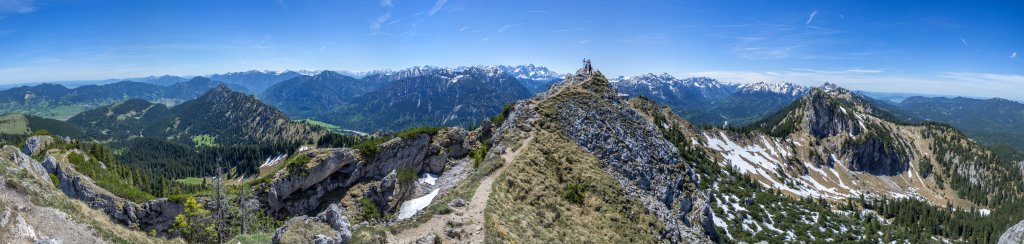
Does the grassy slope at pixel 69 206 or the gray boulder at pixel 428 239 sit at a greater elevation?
the grassy slope at pixel 69 206

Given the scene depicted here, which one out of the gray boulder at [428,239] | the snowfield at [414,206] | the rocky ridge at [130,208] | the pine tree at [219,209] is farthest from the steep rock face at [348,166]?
the gray boulder at [428,239]

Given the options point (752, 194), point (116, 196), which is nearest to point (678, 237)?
point (116, 196)

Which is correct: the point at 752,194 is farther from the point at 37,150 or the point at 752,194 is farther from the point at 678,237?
the point at 37,150

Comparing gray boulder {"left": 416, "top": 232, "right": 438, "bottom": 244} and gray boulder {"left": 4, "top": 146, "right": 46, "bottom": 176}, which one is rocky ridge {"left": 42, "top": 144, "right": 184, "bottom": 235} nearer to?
gray boulder {"left": 4, "top": 146, "right": 46, "bottom": 176}

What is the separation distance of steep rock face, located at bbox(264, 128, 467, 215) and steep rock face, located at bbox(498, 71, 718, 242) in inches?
333

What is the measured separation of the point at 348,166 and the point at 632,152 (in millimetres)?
38646

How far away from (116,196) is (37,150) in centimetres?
3648

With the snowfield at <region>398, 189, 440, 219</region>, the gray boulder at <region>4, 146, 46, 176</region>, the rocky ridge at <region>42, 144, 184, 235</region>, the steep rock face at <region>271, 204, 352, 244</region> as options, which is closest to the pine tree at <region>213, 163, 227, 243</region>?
the rocky ridge at <region>42, 144, 184, 235</region>

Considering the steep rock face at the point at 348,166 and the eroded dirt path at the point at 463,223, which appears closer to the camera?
the eroded dirt path at the point at 463,223

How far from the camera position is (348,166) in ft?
198

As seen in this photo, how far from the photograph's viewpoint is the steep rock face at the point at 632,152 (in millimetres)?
56500

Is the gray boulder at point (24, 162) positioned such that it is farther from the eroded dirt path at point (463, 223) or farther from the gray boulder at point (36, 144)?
the eroded dirt path at point (463, 223)

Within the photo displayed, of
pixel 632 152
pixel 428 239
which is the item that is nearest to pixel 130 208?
pixel 428 239

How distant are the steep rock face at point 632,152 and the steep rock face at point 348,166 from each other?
8454 millimetres
